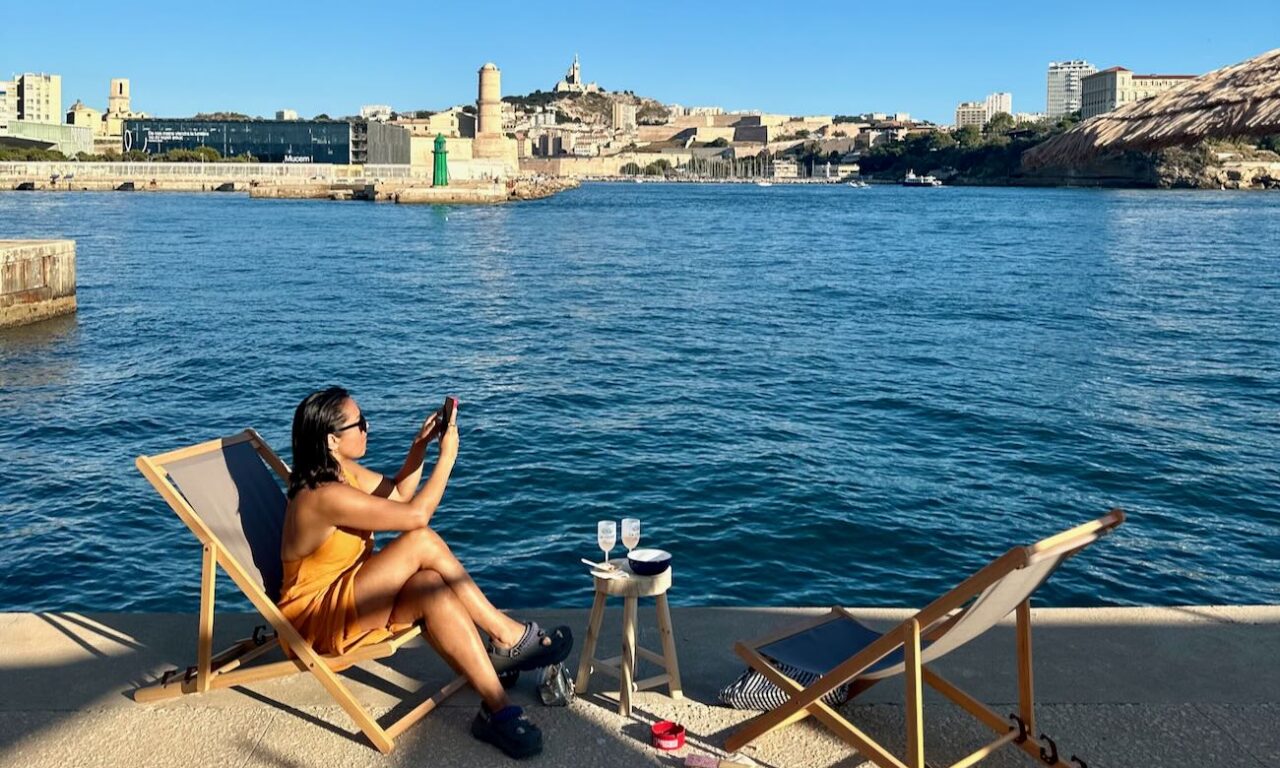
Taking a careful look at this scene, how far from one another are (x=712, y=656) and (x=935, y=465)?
265 inches

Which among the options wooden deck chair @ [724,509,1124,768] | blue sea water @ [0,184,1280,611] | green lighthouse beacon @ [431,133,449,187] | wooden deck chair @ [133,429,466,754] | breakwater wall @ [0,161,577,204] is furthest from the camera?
green lighthouse beacon @ [431,133,449,187]

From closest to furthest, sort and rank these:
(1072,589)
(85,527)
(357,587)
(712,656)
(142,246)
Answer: (357,587)
(712,656)
(1072,589)
(85,527)
(142,246)

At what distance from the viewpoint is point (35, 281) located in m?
18.8

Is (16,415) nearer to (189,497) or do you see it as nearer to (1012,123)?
(189,497)

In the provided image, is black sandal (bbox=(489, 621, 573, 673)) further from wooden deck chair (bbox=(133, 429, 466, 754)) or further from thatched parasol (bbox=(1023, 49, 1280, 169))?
thatched parasol (bbox=(1023, 49, 1280, 169))

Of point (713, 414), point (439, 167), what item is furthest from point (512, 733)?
point (439, 167)

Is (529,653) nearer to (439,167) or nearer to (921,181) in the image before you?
(439,167)

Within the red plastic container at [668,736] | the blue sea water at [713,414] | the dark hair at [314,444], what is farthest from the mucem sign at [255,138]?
the red plastic container at [668,736]

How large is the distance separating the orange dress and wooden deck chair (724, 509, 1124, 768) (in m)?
1.11

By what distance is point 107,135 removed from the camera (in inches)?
5162

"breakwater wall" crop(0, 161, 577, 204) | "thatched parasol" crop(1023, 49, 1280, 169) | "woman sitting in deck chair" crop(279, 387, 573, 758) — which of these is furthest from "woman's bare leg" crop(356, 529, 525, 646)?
"breakwater wall" crop(0, 161, 577, 204)

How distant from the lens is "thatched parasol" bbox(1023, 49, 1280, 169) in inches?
149

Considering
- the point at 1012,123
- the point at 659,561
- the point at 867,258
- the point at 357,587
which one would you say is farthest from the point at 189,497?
the point at 1012,123

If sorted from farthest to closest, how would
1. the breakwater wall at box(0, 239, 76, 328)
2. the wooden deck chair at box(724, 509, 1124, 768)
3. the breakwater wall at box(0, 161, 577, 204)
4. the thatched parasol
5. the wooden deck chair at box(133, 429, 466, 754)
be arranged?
the breakwater wall at box(0, 161, 577, 204) < the breakwater wall at box(0, 239, 76, 328) < the thatched parasol < the wooden deck chair at box(133, 429, 466, 754) < the wooden deck chair at box(724, 509, 1124, 768)
